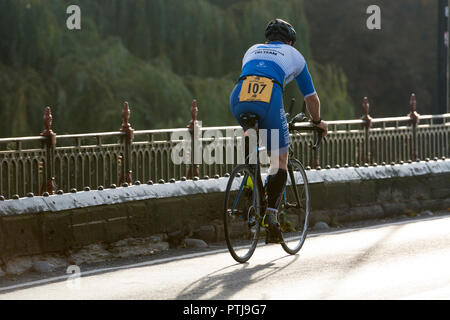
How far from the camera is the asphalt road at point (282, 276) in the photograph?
798 centimetres

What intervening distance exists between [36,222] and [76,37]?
1087 centimetres

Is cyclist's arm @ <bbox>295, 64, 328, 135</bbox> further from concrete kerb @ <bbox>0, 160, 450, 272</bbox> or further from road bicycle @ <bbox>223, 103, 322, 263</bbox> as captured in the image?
concrete kerb @ <bbox>0, 160, 450, 272</bbox>

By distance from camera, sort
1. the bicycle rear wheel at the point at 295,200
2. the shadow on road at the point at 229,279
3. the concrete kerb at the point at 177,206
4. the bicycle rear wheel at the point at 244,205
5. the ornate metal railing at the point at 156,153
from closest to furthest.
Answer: the shadow on road at the point at 229,279 < the bicycle rear wheel at the point at 244,205 < the concrete kerb at the point at 177,206 < the bicycle rear wheel at the point at 295,200 < the ornate metal railing at the point at 156,153

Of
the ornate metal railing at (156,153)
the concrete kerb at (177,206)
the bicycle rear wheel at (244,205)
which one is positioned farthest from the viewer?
the ornate metal railing at (156,153)

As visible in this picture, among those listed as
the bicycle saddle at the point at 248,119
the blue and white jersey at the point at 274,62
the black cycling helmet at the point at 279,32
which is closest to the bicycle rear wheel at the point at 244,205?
the bicycle saddle at the point at 248,119

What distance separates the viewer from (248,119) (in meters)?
9.26

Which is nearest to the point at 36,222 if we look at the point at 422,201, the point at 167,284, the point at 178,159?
the point at 167,284

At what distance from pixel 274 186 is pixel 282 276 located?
3.50 feet

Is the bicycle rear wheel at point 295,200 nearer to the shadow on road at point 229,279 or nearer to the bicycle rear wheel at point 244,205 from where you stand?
the shadow on road at point 229,279

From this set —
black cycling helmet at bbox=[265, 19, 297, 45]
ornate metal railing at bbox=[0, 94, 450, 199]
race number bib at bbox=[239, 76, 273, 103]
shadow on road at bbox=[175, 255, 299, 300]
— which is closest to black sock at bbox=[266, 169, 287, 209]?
shadow on road at bbox=[175, 255, 299, 300]

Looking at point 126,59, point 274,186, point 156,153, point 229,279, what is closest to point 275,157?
point 274,186

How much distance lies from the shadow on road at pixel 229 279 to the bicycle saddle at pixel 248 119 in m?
1.19

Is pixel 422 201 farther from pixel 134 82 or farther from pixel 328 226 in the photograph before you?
pixel 134 82

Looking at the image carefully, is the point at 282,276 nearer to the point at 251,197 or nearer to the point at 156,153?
the point at 251,197
